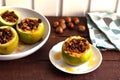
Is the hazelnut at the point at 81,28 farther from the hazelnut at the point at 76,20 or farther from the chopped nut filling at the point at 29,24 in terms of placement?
the chopped nut filling at the point at 29,24

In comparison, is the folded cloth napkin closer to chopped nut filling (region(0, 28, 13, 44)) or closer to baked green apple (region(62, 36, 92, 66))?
baked green apple (region(62, 36, 92, 66))

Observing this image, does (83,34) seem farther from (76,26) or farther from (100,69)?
(100,69)

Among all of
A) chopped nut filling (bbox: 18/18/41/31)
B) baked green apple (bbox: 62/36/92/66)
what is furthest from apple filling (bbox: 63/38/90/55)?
chopped nut filling (bbox: 18/18/41/31)

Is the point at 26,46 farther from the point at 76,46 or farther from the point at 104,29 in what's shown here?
the point at 104,29

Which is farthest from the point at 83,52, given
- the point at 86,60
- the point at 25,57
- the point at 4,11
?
the point at 4,11

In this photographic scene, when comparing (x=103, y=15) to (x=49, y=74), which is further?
(x=103, y=15)

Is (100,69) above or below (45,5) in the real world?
below

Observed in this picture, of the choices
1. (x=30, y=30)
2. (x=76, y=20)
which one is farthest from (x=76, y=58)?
(x=76, y=20)
